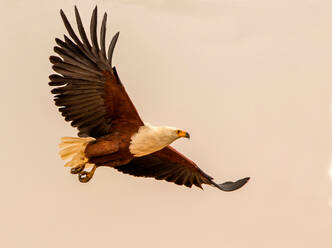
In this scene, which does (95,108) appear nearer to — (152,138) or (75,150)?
(75,150)

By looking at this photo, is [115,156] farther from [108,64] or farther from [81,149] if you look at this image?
[108,64]

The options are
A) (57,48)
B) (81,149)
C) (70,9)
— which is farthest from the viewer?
(70,9)

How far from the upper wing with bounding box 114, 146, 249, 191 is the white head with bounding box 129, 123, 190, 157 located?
0.98m

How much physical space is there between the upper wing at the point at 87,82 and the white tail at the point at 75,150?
28 centimetres

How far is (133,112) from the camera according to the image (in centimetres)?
769

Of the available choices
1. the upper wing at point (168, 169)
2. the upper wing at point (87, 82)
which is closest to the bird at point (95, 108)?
the upper wing at point (87, 82)

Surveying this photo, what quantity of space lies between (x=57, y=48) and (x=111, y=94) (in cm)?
79

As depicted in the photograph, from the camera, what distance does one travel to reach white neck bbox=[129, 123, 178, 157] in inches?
303

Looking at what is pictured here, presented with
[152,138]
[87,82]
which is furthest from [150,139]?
[87,82]

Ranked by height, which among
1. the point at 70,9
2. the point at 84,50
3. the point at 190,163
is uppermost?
the point at 70,9

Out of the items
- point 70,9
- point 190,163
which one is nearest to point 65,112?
point 190,163

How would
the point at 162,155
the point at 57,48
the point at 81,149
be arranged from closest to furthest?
the point at 57,48 → the point at 81,149 → the point at 162,155

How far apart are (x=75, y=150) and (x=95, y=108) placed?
2.14 ft

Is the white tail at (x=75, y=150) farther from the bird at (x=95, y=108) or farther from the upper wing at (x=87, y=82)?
the upper wing at (x=87, y=82)
